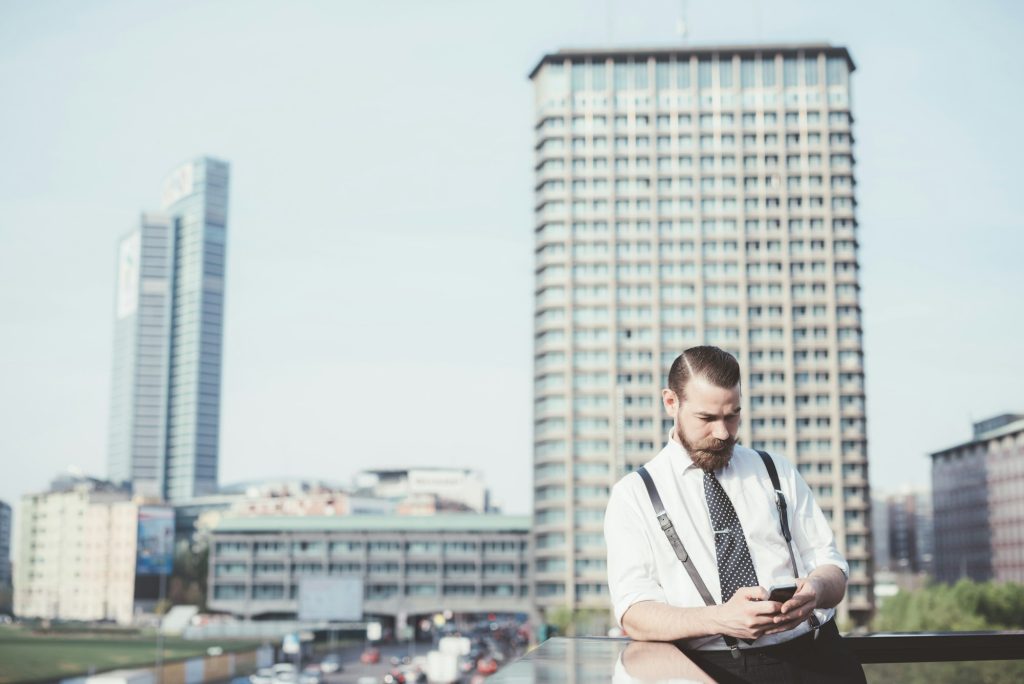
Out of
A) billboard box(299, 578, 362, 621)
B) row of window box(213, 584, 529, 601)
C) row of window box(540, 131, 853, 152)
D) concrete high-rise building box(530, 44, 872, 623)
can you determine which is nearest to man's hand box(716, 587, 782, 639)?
concrete high-rise building box(530, 44, 872, 623)

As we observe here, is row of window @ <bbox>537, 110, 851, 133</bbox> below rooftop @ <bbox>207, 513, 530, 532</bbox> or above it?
above

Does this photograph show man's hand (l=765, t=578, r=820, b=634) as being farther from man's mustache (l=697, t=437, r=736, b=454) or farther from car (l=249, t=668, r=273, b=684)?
car (l=249, t=668, r=273, b=684)

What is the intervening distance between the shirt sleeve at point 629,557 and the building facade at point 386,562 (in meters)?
110

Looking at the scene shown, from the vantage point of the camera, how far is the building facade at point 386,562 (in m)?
113

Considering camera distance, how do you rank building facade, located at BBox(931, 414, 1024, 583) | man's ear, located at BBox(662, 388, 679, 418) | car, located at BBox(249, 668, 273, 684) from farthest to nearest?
building facade, located at BBox(931, 414, 1024, 583) < car, located at BBox(249, 668, 273, 684) < man's ear, located at BBox(662, 388, 679, 418)

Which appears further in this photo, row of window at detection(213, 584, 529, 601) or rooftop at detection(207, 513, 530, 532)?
rooftop at detection(207, 513, 530, 532)

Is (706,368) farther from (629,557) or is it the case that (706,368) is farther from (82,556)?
(82,556)

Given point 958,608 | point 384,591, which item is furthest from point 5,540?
point 958,608

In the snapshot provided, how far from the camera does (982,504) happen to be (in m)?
118

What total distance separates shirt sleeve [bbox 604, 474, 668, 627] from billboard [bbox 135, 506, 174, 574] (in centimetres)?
15295

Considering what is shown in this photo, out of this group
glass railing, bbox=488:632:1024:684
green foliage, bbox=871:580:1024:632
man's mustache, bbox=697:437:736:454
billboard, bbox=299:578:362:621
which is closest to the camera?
glass railing, bbox=488:632:1024:684

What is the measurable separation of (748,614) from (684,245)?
106 m

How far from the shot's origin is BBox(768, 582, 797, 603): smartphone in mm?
3152

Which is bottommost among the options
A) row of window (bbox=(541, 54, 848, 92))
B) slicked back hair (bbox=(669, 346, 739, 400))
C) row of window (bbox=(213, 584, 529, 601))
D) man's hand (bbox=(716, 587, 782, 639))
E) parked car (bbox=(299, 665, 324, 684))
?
parked car (bbox=(299, 665, 324, 684))
